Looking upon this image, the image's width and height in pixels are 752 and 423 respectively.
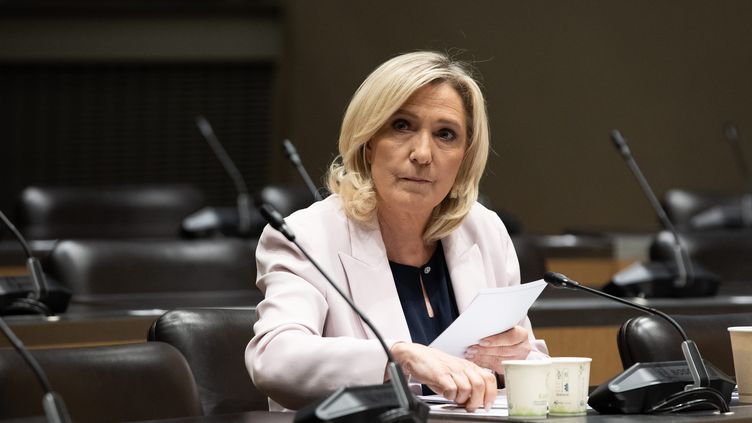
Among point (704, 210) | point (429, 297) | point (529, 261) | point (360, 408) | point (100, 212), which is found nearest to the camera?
point (360, 408)

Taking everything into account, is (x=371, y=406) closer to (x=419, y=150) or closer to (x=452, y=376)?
(x=452, y=376)

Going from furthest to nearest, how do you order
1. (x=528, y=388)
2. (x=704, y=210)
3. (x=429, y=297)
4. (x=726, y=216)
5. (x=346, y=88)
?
1. (x=346, y=88)
2. (x=704, y=210)
3. (x=726, y=216)
4. (x=429, y=297)
5. (x=528, y=388)

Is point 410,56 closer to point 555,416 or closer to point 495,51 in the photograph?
point 555,416

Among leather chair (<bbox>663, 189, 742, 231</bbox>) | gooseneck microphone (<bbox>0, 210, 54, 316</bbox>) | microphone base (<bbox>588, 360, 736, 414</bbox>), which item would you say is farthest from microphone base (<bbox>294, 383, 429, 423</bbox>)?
leather chair (<bbox>663, 189, 742, 231</bbox>)

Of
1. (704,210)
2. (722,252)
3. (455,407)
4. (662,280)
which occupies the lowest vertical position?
(704,210)

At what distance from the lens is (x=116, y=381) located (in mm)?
2043

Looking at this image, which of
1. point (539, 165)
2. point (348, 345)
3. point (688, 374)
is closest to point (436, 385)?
point (348, 345)

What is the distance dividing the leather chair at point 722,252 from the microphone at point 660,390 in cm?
251

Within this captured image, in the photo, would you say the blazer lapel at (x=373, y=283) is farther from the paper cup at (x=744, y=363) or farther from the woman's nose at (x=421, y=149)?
the paper cup at (x=744, y=363)

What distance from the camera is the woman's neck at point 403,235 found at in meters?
2.59

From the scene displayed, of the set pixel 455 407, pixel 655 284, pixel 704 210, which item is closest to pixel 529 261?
pixel 655 284

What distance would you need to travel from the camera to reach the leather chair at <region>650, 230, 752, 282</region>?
4.65 m

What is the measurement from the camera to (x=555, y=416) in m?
1.97

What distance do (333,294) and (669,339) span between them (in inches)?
24.4
